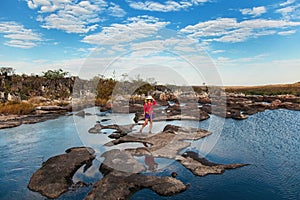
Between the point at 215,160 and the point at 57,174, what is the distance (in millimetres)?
6343

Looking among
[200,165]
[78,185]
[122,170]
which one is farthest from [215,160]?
[78,185]

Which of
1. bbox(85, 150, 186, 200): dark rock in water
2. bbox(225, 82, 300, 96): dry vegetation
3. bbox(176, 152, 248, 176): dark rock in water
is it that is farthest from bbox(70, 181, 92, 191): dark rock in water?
bbox(225, 82, 300, 96): dry vegetation

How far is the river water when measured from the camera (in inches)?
306

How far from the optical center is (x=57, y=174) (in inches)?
350

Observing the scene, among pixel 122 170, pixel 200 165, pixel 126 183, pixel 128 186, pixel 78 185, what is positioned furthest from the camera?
pixel 200 165

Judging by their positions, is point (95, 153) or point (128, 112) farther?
point (128, 112)

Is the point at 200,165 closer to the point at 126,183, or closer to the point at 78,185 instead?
the point at 126,183

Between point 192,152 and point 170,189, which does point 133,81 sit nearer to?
point 192,152

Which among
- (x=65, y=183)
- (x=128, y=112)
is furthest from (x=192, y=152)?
(x=128, y=112)

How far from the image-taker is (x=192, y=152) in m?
11.7

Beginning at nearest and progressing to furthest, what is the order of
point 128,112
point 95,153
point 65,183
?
point 65,183 < point 95,153 < point 128,112

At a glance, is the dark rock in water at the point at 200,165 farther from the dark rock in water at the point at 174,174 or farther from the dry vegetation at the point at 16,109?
the dry vegetation at the point at 16,109

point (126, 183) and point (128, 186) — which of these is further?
point (126, 183)

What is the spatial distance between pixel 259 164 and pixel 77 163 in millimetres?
7388
